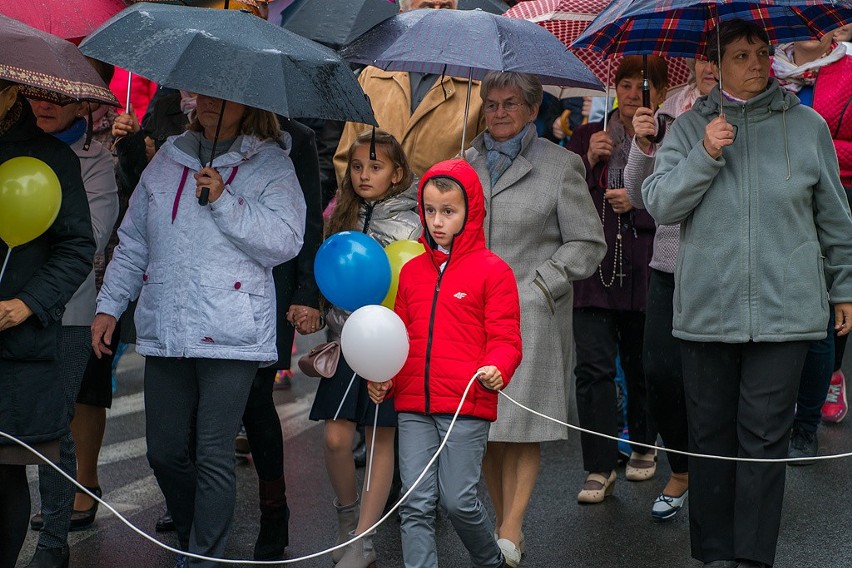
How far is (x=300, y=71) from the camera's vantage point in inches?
190

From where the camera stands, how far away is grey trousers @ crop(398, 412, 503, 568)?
5039 millimetres

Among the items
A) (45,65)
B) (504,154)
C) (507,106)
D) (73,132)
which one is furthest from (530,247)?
(45,65)

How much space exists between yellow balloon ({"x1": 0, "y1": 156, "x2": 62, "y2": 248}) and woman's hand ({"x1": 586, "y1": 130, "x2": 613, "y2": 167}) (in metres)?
3.08

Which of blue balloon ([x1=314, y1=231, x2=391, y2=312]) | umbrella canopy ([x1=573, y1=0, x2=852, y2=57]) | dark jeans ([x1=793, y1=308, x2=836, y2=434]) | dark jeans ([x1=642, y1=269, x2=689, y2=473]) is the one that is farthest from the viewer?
dark jeans ([x1=793, y1=308, x2=836, y2=434])

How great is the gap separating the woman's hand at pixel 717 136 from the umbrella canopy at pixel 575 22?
4.12 feet

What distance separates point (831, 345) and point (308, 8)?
356 centimetres

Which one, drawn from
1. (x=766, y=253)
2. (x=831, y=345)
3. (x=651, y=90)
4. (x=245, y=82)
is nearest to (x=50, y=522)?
(x=245, y=82)

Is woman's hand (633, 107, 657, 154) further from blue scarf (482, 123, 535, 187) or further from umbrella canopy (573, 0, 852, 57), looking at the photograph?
blue scarf (482, 123, 535, 187)

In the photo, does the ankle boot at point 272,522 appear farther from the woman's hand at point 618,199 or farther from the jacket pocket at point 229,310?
the woman's hand at point 618,199

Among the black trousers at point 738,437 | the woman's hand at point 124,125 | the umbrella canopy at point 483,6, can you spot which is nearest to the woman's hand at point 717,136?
the black trousers at point 738,437

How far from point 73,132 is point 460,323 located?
80.1 inches

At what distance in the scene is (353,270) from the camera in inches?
211

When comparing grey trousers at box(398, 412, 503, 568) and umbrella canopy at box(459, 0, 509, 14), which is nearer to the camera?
grey trousers at box(398, 412, 503, 568)

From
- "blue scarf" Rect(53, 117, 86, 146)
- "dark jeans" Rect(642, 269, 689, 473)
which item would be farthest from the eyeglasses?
"blue scarf" Rect(53, 117, 86, 146)
